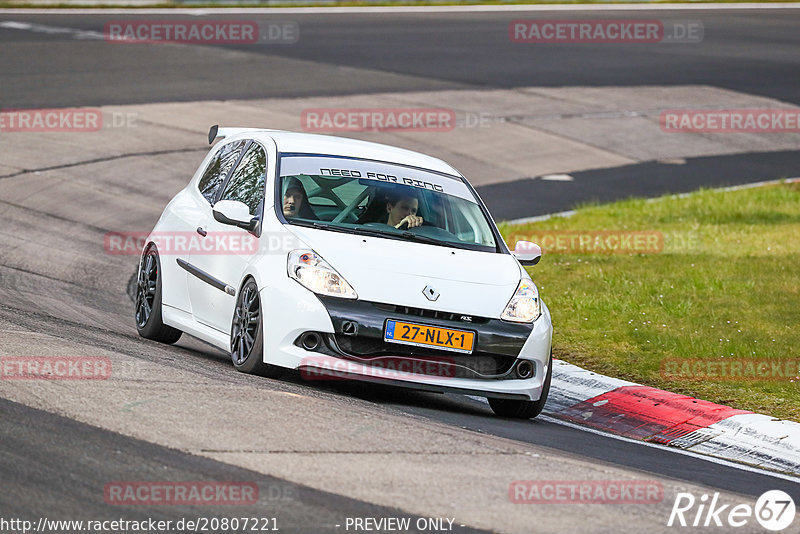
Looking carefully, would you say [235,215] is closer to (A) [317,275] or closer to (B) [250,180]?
(B) [250,180]

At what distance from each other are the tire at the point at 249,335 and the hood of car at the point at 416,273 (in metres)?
0.49

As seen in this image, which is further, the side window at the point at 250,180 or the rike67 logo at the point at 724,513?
the side window at the point at 250,180

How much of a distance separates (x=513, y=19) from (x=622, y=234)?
22.6 metres

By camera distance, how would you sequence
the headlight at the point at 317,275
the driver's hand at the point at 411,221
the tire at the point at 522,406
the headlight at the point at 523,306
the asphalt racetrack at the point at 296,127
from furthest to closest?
the driver's hand at the point at 411,221
the tire at the point at 522,406
the headlight at the point at 523,306
the headlight at the point at 317,275
the asphalt racetrack at the point at 296,127

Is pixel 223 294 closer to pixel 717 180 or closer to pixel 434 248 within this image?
pixel 434 248

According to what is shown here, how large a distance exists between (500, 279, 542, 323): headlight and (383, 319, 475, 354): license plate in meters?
0.33

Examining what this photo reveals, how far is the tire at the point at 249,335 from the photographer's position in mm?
8211

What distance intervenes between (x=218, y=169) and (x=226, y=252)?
1341 mm

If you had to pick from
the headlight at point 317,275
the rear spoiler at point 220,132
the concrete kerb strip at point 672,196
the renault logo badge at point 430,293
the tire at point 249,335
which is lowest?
the concrete kerb strip at point 672,196

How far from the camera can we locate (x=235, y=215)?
347 inches

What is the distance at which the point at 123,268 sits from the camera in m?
13.5

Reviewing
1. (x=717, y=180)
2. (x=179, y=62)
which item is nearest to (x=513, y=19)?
(x=179, y=62)

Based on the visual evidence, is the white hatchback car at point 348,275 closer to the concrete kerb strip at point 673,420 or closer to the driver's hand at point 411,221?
the driver's hand at point 411,221

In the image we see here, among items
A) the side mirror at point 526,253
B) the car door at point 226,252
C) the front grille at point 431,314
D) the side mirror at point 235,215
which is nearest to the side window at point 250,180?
the car door at point 226,252
